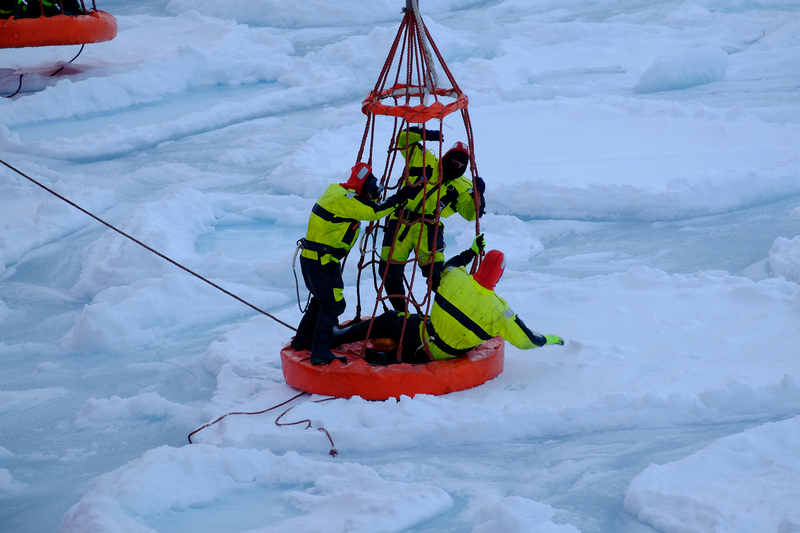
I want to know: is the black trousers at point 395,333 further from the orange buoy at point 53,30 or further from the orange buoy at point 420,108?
the orange buoy at point 53,30

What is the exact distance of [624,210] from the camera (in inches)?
288

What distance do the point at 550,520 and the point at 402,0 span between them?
49.2 feet

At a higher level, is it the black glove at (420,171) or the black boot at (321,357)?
the black glove at (420,171)

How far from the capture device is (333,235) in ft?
14.2

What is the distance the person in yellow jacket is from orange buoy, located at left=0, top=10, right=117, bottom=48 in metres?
7.07

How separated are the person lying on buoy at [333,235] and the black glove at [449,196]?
0.90ft

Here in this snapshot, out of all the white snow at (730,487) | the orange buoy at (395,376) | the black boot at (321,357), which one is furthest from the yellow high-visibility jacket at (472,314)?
the white snow at (730,487)

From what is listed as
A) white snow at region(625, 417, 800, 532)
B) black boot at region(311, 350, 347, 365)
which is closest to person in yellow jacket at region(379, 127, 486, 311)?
black boot at region(311, 350, 347, 365)

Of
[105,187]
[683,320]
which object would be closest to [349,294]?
[683,320]

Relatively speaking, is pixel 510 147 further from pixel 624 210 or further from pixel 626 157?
pixel 624 210

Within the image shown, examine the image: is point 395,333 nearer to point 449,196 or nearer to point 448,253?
A: point 449,196

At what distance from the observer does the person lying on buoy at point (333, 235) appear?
13.9ft

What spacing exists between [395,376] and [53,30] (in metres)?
7.96

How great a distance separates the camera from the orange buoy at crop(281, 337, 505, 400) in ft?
14.3
